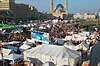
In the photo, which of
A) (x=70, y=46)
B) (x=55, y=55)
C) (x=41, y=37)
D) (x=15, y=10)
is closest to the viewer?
(x=55, y=55)

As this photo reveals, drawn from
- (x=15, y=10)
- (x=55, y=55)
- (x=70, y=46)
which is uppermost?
(x=15, y=10)

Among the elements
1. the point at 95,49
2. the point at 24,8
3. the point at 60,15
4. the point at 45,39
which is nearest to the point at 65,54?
the point at 45,39

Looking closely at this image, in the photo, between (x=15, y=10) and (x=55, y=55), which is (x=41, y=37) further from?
(x=15, y=10)

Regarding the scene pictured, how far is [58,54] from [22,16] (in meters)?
68.7

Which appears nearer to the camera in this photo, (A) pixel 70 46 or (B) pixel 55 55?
(B) pixel 55 55

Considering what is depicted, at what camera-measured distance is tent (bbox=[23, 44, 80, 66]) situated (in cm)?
902

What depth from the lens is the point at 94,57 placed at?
131cm

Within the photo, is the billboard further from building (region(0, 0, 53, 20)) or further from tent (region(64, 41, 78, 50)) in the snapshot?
building (region(0, 0, 53, 20))

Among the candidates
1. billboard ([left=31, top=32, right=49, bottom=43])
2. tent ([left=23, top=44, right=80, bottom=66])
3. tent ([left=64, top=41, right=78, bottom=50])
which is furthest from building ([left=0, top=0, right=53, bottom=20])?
tent ([left=23, top=44, right=80, bottom=66])

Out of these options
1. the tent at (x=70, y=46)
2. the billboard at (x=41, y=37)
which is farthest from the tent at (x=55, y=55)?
the billboard at (x=41, y=37)

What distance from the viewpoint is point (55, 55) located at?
9.11m

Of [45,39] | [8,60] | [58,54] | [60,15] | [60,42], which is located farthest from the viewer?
[60,15]

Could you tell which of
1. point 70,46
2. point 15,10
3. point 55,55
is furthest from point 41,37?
point 15,10

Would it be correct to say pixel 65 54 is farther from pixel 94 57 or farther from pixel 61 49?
pixel 94 57
